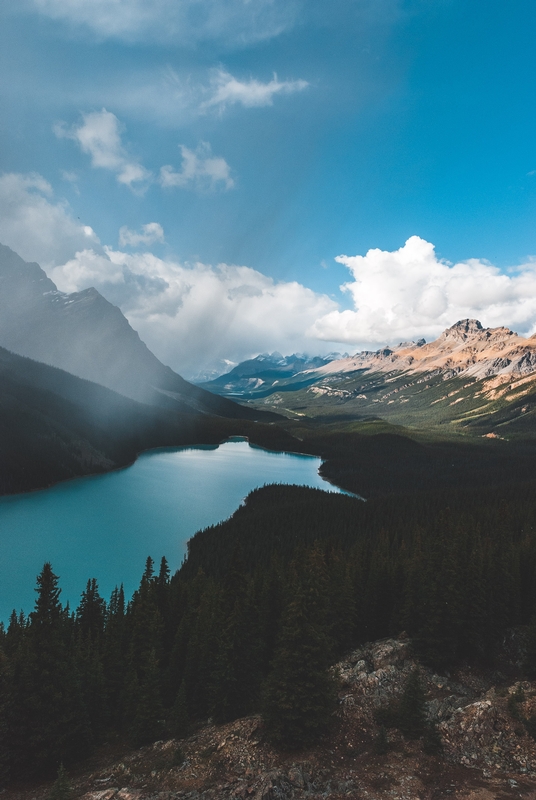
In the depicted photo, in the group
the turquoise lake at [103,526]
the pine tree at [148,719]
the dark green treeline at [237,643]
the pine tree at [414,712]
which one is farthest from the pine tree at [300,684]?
the turquoise lake at [103,526]

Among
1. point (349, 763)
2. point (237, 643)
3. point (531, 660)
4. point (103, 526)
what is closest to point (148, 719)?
point (237, 643)

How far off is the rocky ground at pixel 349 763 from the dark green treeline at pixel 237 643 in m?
1.76

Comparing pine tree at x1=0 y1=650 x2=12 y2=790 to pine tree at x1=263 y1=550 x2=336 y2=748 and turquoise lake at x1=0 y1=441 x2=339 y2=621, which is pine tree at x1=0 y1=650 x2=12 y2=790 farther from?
turquoise lake at x1=0 y1=441 x2=339 y2=621

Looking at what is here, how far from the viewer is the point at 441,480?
189 meters

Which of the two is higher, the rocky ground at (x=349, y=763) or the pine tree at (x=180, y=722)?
the rocky ground at (x=349, y=763)

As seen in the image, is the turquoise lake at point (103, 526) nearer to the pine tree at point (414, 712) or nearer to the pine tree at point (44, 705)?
the pine tree at point (44, 705)

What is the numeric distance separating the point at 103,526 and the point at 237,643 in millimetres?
99952

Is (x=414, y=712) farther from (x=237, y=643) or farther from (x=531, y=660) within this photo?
(x=237, y=643)

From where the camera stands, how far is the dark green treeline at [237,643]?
23828 millimetres

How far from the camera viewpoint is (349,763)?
2014 cm

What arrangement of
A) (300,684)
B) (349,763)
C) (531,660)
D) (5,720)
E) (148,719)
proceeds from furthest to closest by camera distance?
(531,660) < (148,719) < (5,720) < (300,684) < (349,763)

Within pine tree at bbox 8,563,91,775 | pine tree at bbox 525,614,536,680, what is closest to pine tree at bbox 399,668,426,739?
pine tree at bbox 525,614,536,680

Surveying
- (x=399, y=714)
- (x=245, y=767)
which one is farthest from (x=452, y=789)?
(x=245, y=767)

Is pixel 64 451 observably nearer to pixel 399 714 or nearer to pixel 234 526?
pixel 234 526
